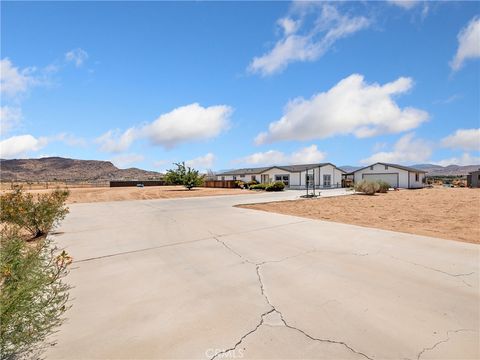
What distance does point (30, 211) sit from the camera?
26.0ft

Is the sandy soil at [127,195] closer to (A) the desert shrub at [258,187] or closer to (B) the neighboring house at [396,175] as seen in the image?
(A) the desert shrub at [258,187]

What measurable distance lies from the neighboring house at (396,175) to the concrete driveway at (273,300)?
1411 inches

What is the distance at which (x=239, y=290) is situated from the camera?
4.05 metres

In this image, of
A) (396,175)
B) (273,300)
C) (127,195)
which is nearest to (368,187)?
(396,175)

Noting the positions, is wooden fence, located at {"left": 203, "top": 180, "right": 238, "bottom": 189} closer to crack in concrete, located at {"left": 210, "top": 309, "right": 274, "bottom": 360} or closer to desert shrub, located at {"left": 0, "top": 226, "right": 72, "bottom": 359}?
crack in concrete, located at {"left": 210, "top": 309, "right": 274, "bottom": 360}

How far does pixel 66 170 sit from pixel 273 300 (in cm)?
12506

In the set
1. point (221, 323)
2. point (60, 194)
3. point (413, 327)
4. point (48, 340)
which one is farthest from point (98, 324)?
point (60, 194)

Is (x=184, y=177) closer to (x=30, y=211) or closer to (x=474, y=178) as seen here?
(x=30, y=211)

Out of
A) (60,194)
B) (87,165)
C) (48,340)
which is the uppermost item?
(87,165)

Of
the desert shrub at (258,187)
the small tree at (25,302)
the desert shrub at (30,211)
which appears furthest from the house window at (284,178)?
the small tree at (25,302)

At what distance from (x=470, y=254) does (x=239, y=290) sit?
18.9ft

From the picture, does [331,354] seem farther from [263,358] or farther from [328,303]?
[328,303]

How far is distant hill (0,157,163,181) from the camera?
93.9 metres

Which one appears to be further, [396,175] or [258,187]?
[396,175]
